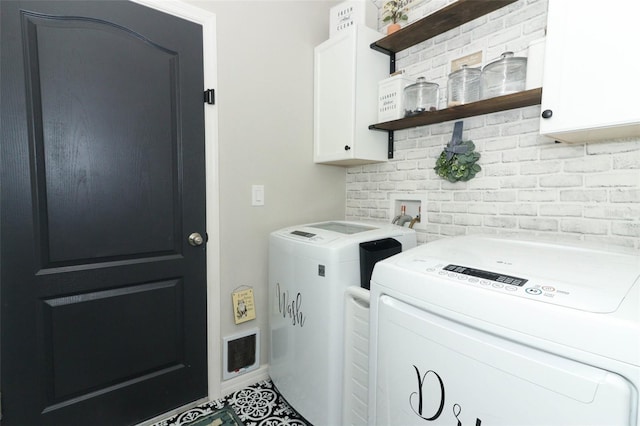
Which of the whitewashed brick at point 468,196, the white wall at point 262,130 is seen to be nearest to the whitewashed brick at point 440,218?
the whitewashed brick at point 468,196

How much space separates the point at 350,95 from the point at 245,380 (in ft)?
6.24

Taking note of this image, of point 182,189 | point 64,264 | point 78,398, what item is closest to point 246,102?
point 182,189

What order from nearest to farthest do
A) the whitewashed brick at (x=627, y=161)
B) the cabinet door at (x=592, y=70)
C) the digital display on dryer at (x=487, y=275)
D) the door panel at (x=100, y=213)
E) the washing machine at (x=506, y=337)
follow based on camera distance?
1. the washing machine at (x=506, y=337)
2. the digital display on dryer at (x=487, y=275)
3. the cabinet door at (x=592, y=70)
4. the whitewashed brick at (x=627, y=161)
5. the door panel at (x=100, y=213)

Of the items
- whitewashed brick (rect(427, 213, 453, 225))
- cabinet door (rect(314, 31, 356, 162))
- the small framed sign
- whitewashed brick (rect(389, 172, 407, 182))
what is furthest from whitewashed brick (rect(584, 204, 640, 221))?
the small framed sign

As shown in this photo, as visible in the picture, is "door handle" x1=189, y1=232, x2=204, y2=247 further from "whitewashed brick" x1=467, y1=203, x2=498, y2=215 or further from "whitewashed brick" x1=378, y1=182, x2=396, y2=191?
"whitewashed brick" x1=467, y1=203, x2=498, y2=215

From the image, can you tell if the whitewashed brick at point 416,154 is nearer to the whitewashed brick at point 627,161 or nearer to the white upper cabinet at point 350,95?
the white upper cabinet at point 350,95

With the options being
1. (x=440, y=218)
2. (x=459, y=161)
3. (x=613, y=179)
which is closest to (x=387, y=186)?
(x=440, y=218)

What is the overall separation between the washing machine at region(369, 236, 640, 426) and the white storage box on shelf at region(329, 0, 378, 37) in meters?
1.61

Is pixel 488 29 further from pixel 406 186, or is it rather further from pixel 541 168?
pixel 406 186

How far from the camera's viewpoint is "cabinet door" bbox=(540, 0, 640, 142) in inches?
36.0

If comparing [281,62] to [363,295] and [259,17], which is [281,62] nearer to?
[259,17]

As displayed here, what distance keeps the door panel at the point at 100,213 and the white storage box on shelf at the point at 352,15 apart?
0.95 m

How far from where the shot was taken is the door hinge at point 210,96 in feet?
5.44

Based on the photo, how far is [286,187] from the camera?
2.03 metres
